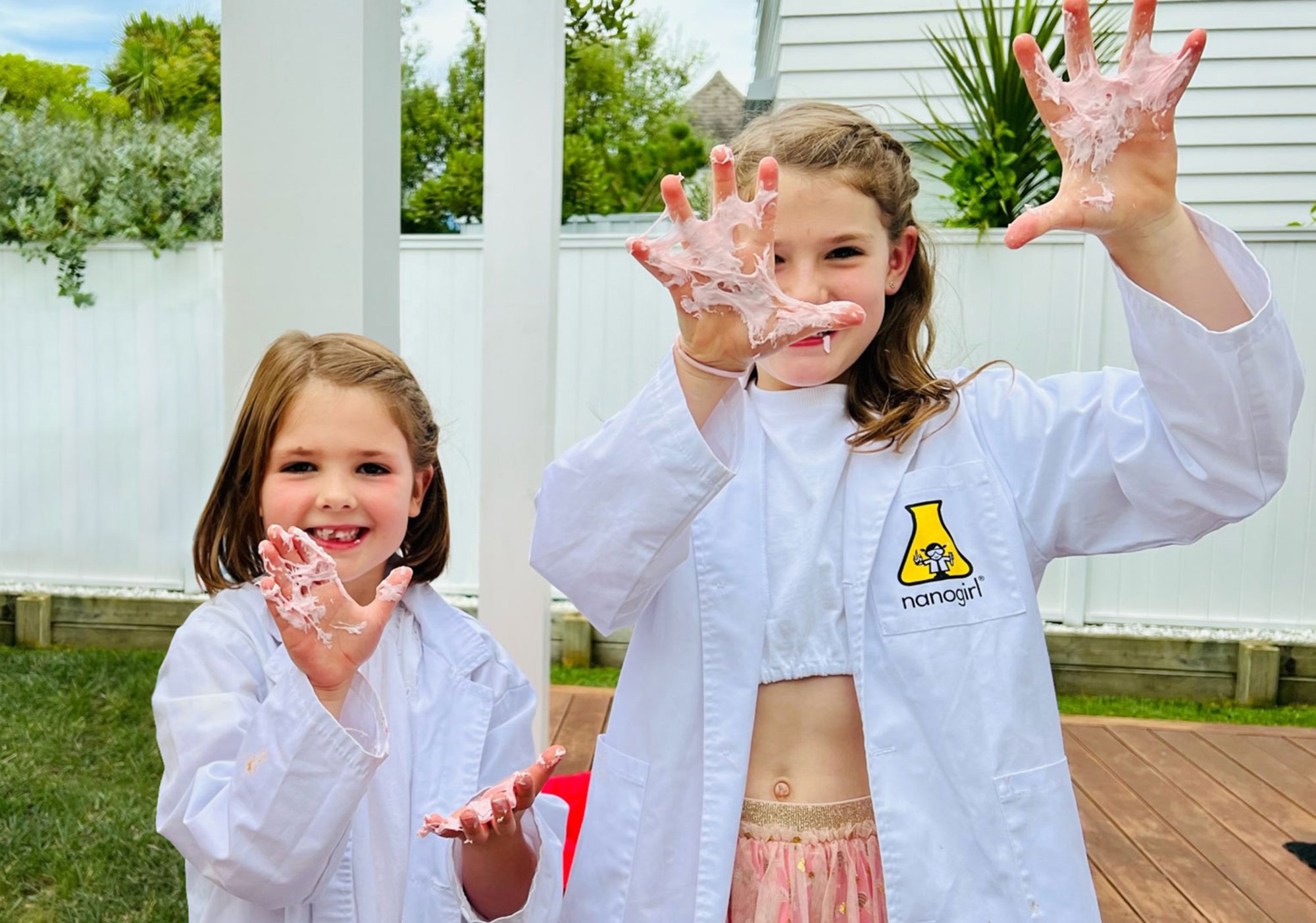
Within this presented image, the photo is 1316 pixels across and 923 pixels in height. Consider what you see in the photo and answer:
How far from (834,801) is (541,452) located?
1234 millimetres

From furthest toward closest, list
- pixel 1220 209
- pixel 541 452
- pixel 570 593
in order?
pixel 1220 209
pixel 541 452
pixel 570 593

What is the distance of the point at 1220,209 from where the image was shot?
18.9ft

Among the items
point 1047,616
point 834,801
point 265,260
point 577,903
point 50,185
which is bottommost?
point 1047,616

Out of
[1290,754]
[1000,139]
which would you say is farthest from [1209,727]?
[1000,139]

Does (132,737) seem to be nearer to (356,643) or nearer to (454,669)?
(454,669)

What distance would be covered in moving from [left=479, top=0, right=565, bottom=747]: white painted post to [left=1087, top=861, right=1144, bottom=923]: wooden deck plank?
4.59 feet

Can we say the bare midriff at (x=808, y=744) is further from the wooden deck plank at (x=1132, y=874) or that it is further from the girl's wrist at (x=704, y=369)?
the wooden deck plank at (x=1132, y=874)

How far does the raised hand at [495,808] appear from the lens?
1.14 m

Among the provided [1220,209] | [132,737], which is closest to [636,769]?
[132,737]

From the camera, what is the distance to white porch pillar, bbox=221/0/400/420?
1.68 m

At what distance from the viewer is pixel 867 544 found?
1.28 meters

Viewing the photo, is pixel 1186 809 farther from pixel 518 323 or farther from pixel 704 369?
pixel 704 369

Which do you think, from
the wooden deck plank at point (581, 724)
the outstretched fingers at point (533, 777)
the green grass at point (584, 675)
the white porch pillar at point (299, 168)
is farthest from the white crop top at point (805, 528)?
the green grass at point (584, 675)

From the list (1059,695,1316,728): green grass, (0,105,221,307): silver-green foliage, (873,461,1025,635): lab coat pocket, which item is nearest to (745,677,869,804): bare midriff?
(873,461,1025,635): lab coat pocket
